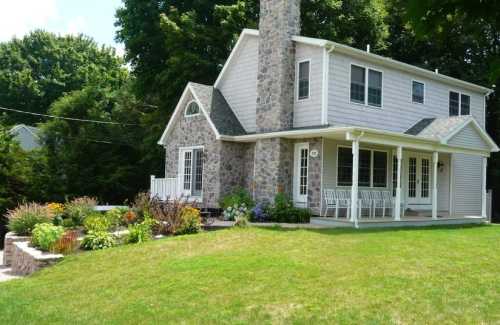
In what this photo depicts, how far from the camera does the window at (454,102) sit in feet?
69.6

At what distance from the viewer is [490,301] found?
7.24m

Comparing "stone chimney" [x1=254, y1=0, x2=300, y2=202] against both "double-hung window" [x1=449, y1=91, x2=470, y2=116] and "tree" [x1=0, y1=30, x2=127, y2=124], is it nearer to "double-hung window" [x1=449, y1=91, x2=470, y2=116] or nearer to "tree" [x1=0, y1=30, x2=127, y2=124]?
"double-hung window" [x1=449, y1=91, x2=470, y2=116]

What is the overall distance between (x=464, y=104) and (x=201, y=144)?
1122 centimetres

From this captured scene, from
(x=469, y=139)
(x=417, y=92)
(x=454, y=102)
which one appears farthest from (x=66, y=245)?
(x=454, y=102)

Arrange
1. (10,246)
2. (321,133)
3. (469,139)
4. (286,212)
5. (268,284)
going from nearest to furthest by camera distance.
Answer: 1. (268,284)
2. (10,246)
3. (321,133)
4. (286,212)
5. (469,139)

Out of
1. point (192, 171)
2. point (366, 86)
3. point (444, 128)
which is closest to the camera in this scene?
point (366, 86)

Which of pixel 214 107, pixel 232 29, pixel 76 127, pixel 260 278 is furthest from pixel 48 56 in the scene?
pixel 260 278

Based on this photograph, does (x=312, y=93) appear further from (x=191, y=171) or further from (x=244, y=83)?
(x=191, y=171)

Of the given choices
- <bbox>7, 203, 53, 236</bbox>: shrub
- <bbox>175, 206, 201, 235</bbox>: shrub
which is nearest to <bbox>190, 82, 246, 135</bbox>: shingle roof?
<bbox>175, 206, 201, 235</bbox>: shrub

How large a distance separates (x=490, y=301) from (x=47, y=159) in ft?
79.0

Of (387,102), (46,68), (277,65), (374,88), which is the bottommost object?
(387,102)

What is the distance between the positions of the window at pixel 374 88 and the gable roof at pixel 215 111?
4.69m

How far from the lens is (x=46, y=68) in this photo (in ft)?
160

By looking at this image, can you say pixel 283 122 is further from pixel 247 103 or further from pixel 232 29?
pixel 232 29
